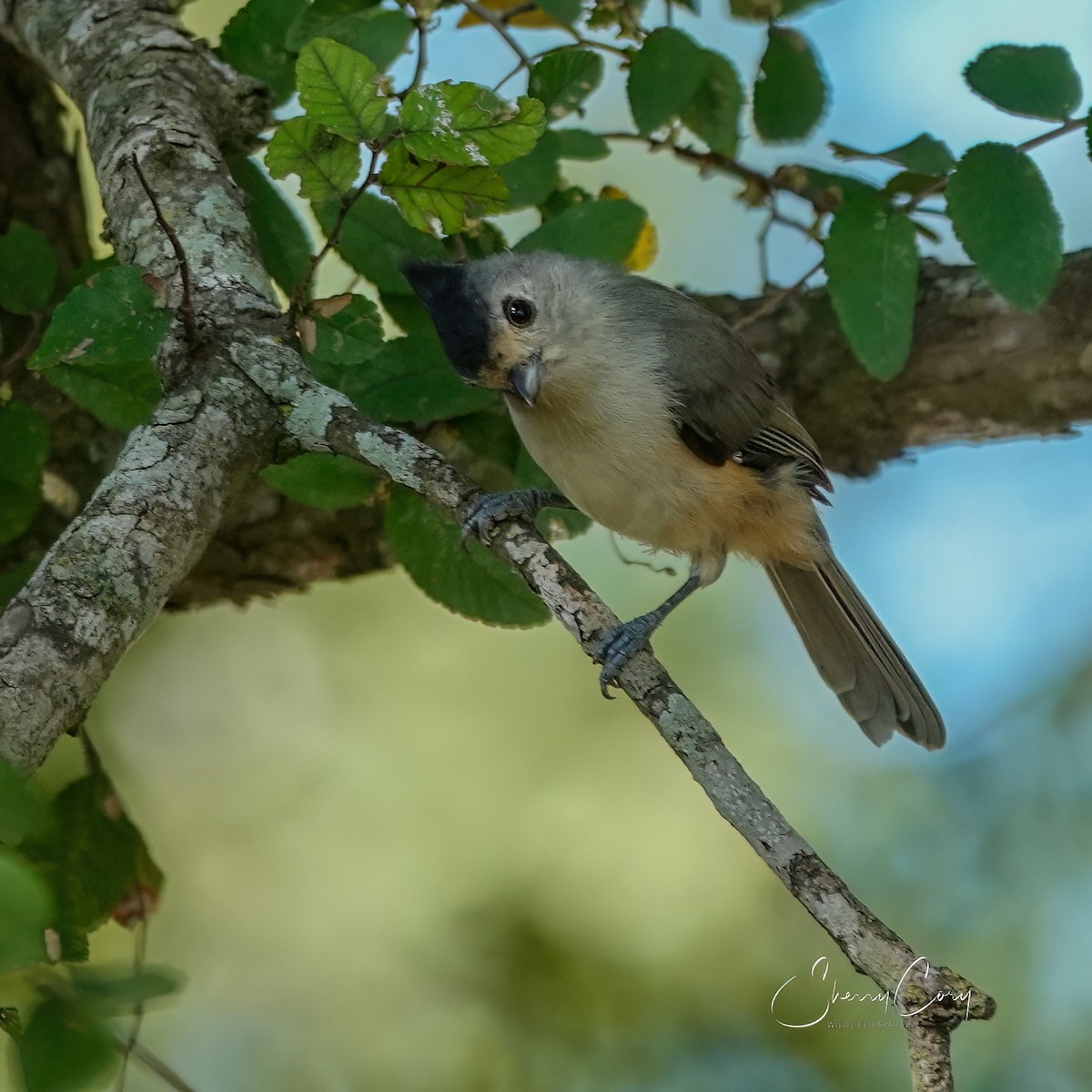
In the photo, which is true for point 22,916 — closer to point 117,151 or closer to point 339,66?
point 339,66

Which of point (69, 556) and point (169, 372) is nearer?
point (69, 556)

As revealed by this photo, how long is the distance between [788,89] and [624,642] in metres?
1.51

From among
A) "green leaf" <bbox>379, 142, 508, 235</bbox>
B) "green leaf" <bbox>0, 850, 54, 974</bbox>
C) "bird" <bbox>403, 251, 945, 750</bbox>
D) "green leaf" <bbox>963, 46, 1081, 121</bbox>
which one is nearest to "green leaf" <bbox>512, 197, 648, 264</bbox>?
"bird" <bbox>403, 251, 945, 750</bbox>

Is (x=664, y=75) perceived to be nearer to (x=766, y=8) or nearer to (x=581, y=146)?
(x=581, y=146)

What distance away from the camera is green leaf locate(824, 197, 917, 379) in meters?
2.48

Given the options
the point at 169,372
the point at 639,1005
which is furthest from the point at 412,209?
the point at 639,1005

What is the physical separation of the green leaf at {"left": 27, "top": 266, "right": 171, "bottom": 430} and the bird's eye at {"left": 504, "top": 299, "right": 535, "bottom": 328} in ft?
2.83

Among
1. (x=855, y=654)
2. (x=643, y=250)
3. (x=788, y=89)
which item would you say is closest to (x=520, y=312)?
(x=643, y=250)

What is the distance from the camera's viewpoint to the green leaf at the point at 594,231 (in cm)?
256

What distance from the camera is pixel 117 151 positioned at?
246cm

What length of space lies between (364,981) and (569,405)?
7.94 ft

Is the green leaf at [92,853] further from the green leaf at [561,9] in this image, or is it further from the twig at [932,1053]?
the green leaf at [561,9]

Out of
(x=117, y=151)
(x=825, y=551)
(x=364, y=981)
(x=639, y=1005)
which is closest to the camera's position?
(x=117, y=151)

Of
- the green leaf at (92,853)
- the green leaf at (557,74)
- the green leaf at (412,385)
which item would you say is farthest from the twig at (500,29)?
the green leaf at (92,853)
